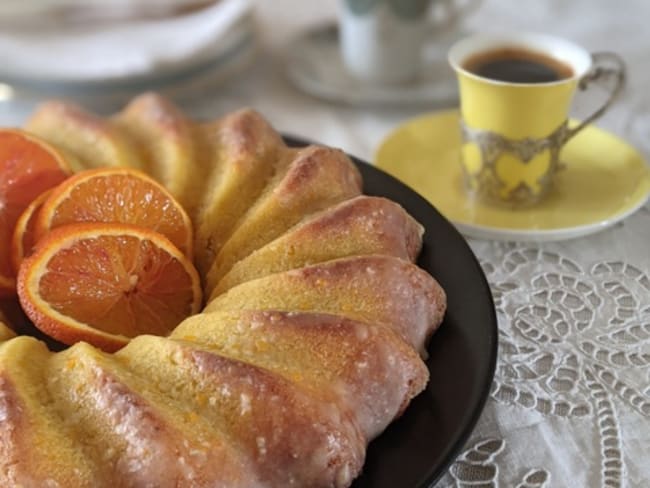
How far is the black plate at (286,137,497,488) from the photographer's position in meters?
0.77

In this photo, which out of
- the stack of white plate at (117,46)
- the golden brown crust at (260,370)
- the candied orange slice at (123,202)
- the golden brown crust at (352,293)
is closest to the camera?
the golden brown crust at (260,370)

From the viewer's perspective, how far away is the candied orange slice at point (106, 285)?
0.91 meters

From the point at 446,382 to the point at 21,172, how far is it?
63 centimetres

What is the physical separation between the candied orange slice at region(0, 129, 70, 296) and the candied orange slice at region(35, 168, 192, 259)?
6 centimetres

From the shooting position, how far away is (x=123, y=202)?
3.35 ft

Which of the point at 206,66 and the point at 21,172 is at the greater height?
the point at 21,172

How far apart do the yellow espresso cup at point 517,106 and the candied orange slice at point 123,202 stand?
1.80 ft

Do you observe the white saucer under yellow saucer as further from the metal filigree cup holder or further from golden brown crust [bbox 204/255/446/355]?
golden brown crust [bbox 204/255/446/355]

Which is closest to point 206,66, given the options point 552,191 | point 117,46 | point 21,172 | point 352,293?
point 117,46

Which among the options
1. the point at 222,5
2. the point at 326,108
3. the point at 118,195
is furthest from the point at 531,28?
the point at 118,195

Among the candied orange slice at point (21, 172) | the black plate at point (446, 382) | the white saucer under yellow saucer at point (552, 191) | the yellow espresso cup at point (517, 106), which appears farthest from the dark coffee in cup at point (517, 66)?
the candied orange slice at point (21, 172)

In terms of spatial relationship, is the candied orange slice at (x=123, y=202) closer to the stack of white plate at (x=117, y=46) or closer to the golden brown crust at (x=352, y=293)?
the golden brown crust at (x=352, y=293)

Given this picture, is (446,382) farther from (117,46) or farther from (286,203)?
(117,46)

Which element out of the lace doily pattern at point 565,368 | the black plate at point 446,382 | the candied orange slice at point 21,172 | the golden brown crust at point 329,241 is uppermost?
the candied orange slice at point 21,172
